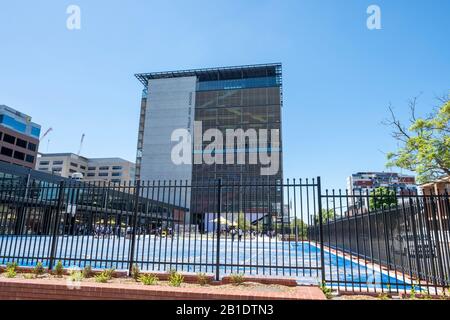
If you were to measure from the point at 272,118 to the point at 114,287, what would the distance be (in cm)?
8803

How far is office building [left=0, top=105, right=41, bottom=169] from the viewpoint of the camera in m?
71.6

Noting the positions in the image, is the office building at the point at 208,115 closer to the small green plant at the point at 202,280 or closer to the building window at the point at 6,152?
the building window at the point at 6,152

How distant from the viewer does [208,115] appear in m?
93.9

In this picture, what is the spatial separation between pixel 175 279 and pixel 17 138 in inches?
3309

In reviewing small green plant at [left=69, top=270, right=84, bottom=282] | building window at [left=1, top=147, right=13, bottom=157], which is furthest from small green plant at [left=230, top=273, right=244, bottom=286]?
building window at [left=1, top=147, right=13, bottom=157]

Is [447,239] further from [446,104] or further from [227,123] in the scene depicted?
[227,123]

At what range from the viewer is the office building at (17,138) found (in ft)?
235

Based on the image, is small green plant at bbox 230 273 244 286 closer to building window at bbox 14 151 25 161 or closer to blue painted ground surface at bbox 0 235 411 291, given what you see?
blue painted ground surface at bbox 0 235 411 291

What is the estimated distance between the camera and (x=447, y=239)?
7746 mm

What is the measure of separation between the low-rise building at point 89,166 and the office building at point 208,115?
4562 centimetres

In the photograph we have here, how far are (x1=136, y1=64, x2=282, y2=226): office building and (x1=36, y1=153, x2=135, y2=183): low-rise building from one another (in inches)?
1796

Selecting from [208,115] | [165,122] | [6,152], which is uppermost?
[208,115]

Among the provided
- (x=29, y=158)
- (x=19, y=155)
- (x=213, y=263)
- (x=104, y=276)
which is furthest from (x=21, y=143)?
(x=213, y=263)

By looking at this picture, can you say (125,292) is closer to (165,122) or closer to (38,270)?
(38,270)
